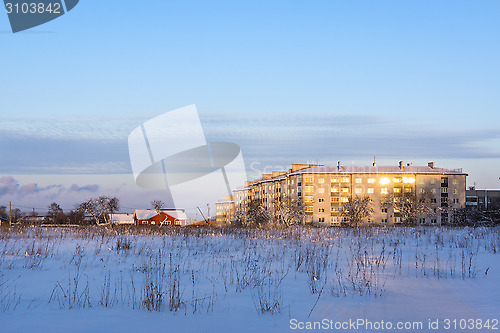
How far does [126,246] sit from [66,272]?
13.2 ft

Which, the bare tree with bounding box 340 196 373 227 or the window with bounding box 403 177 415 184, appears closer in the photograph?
the bare tree with bounding box 340 196 373 227

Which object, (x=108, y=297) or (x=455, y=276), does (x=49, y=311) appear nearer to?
(x=108, y=297)

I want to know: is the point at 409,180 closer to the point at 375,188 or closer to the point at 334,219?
the point at 375,188

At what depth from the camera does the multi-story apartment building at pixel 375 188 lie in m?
99.6

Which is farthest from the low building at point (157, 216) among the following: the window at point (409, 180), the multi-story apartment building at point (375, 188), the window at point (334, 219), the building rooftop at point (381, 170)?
the window at point (409, 180)

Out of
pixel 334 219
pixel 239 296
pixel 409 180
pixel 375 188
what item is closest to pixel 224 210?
pixel 334 219

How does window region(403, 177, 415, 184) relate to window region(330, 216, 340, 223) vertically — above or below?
above

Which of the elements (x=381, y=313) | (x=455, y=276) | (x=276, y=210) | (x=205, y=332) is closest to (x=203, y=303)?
(x=205, y=332)

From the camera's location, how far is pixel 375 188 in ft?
335

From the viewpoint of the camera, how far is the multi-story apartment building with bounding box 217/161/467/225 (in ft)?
327

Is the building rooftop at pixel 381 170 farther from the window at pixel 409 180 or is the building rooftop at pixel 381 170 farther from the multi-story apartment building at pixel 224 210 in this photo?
the multi-story apartment building at pixel 224 210

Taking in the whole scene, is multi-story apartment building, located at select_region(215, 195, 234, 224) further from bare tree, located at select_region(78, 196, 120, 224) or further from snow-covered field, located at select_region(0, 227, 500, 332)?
snow-covered field, located at select_region(0, 227, 500, 332)

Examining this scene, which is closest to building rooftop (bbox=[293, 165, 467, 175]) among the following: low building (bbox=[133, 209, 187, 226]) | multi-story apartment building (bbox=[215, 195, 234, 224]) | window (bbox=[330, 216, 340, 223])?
window (bbox=[330, 216, 340, 223])

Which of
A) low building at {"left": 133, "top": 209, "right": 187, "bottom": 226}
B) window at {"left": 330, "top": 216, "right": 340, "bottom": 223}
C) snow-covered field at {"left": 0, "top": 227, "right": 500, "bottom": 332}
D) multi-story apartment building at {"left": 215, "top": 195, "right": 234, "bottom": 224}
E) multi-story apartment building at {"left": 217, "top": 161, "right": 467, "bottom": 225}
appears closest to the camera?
snow-covered field at {"left": 0, "top": 227, "right": 500, "bottom": 332}
